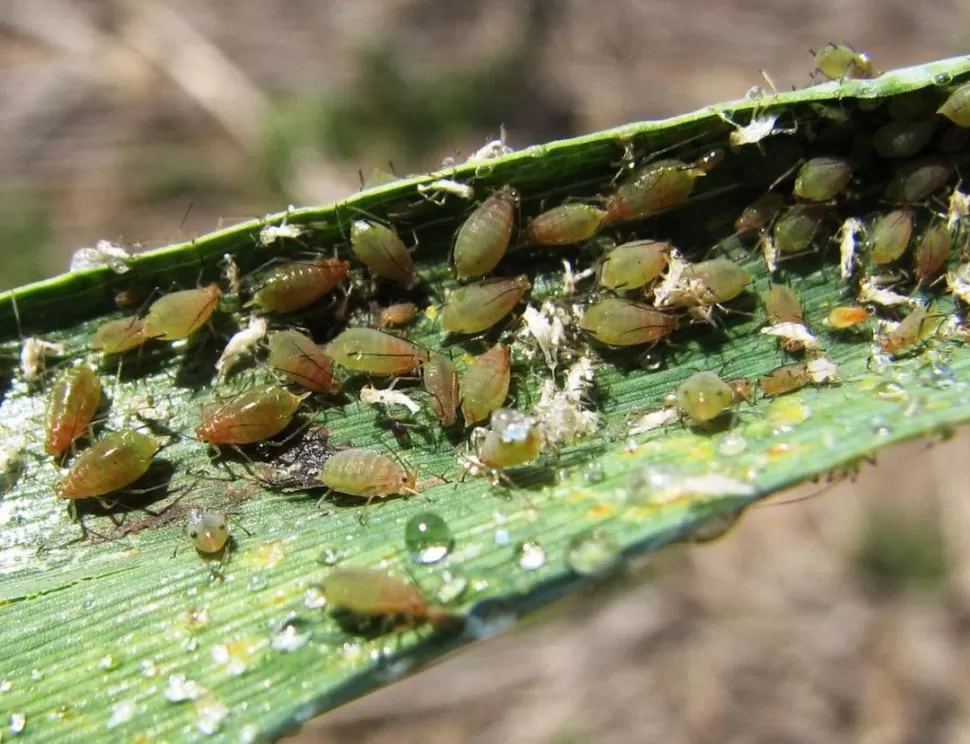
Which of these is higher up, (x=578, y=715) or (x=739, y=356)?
(x=739, y=356)

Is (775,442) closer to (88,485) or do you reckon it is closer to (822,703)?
(88,485)

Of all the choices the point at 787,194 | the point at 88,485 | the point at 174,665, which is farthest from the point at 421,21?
the point at 174,665

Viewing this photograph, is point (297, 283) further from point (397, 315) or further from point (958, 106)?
point (958, 106)

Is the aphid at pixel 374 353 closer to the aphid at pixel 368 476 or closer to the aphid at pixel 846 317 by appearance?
the aphid at pixel 368 476

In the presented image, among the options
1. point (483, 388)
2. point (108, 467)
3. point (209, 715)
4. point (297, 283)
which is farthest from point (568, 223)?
point (209, 715)

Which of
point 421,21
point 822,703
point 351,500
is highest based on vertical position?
point 421,21

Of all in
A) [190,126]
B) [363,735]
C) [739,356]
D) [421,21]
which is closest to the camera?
[739,356]

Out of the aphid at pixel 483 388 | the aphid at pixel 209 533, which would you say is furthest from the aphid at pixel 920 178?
the aphid at pixel 209 533

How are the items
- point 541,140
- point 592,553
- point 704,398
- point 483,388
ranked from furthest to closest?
point 541,140
point 483,388
point 704,398
point 592,553
